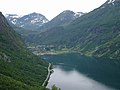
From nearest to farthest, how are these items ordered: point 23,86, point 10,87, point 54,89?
point 10,87, point 23,86, point 54,89

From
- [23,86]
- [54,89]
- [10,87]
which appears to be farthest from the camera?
[54,89]

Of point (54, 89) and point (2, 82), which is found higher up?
point (54, 89)

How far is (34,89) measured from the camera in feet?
612

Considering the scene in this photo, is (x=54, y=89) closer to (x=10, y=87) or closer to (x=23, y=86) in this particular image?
(x=23, y=86)

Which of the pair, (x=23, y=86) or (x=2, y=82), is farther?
(x=23, y=86)

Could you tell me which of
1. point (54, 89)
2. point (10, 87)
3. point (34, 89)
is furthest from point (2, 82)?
point (54, 89)

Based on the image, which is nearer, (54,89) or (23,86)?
(23,86)

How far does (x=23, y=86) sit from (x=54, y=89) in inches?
930

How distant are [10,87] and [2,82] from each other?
5325 mm

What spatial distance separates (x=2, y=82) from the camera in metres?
174

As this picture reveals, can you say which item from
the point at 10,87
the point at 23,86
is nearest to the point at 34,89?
the point at 23,86

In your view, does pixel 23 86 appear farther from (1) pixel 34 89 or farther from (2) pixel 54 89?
(2) pixel 54 89

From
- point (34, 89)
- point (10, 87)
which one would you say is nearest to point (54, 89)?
point (34, 89)

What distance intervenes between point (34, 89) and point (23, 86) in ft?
22.5
